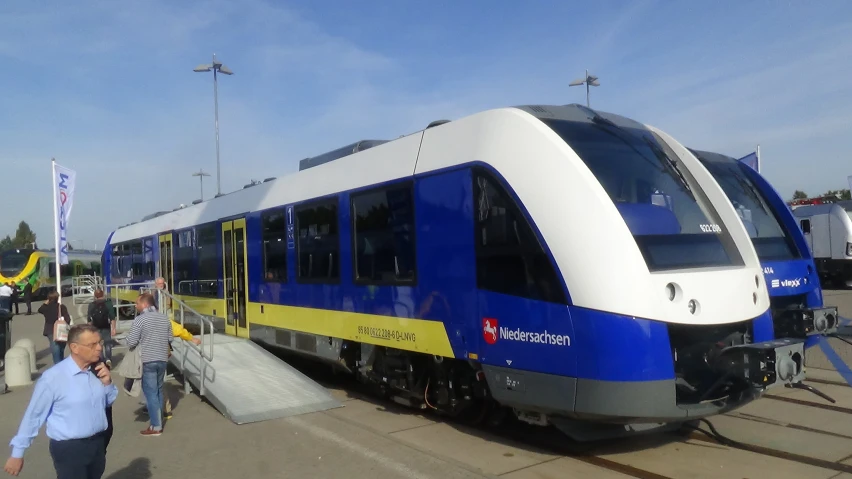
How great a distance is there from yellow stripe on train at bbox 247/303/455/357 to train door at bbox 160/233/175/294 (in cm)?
602

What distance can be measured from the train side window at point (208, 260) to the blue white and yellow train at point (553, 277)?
5.13m

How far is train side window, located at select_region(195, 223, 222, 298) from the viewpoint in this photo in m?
13.2

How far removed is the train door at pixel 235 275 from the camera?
12.0 metres

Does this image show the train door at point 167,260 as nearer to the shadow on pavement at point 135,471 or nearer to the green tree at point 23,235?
the shadow on pavement at point 135,471

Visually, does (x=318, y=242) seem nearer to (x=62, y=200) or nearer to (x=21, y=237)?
(x=62, y=200)

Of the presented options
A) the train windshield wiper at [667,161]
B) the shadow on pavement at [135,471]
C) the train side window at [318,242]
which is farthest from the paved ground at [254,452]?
the train windshield wiper at [667,161]

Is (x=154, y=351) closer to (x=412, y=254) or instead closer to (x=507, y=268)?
(x=412, y=254)

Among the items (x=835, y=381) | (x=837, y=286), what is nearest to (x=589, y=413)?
(x=835, y=381)

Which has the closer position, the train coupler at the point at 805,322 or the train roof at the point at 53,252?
the train coupler at the point at 805,322

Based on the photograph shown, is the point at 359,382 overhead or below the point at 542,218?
below

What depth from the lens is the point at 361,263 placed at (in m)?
8.39

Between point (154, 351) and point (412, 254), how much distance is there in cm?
A: 305

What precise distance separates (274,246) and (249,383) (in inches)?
93.4

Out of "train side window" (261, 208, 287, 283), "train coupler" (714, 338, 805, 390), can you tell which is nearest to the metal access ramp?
"train side window" (261, 208, 287, 283)
